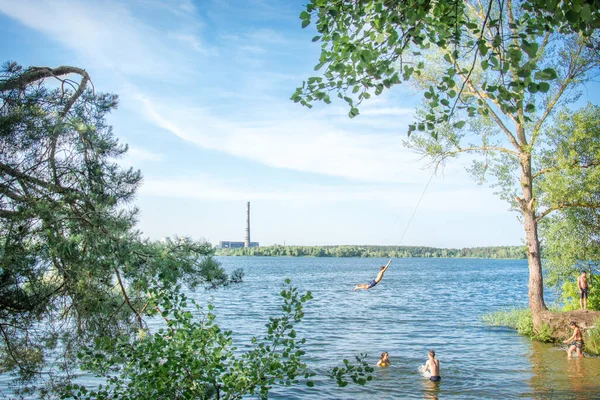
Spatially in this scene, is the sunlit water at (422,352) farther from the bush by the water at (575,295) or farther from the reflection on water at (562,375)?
the bush by the water at (575,295)

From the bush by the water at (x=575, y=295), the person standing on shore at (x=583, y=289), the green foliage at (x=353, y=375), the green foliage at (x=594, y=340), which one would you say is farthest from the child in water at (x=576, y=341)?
the green foliage at (x=353, y=375)

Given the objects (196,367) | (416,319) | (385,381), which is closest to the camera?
(196,367)

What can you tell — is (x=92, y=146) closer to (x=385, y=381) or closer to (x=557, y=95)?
(x=385, y=381)

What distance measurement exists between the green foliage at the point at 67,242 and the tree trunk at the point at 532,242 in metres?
17.8

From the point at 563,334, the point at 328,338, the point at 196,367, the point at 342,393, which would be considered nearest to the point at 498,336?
the point at 563,334

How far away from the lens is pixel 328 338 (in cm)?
2564

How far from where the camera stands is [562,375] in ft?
54.4

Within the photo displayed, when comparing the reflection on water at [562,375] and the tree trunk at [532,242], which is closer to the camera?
the reflection on water at [562,375]

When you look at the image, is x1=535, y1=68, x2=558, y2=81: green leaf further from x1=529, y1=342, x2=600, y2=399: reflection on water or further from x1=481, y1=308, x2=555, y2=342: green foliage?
x1=481, y1=308, x2=555, y2=342: green foliage

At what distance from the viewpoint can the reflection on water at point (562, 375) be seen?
48.6ft

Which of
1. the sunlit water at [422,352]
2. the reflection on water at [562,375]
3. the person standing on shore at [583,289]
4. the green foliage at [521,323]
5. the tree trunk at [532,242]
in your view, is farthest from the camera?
the green foliage at [521,323]

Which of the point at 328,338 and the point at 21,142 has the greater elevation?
the point at 21,142

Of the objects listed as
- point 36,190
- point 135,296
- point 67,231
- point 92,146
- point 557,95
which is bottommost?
point 135,296

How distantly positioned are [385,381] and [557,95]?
13.0 meters
